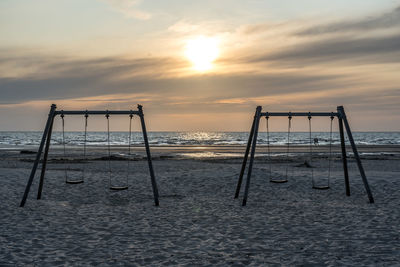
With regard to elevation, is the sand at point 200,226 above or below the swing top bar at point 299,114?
below

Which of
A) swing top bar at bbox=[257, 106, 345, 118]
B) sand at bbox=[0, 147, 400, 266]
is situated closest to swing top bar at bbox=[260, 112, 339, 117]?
swing top bar at bbox=[257, 106, 345, 118]

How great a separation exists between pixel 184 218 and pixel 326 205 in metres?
4.41

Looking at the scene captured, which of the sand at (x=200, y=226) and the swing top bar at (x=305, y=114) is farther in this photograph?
the swing top bar at (x=305, y=114)

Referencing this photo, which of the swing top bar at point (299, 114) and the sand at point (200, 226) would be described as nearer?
the sand at point (200, 226)

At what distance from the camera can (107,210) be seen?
11.3 m

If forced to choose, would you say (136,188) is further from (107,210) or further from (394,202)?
(394,202)

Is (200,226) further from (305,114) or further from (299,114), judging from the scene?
(305,114)

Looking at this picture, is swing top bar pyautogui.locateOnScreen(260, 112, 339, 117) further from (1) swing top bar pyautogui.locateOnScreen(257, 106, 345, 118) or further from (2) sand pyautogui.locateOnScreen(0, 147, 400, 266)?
(2) sand pyautogui.locateOnScreen(0, 147, 400, 266)

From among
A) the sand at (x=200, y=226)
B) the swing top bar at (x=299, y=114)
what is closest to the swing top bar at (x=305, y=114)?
the swing top bar at (x=299, y=114)

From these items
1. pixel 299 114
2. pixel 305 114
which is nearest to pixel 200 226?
pixel 299 114

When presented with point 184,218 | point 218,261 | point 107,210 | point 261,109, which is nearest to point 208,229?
point 184,218

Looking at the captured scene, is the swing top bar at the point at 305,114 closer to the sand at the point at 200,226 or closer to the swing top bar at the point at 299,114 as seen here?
the swing top bar at the point at 299,114

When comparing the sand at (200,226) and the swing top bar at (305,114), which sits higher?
the swing top bar at (305,114)

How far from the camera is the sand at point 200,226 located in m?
6.91
